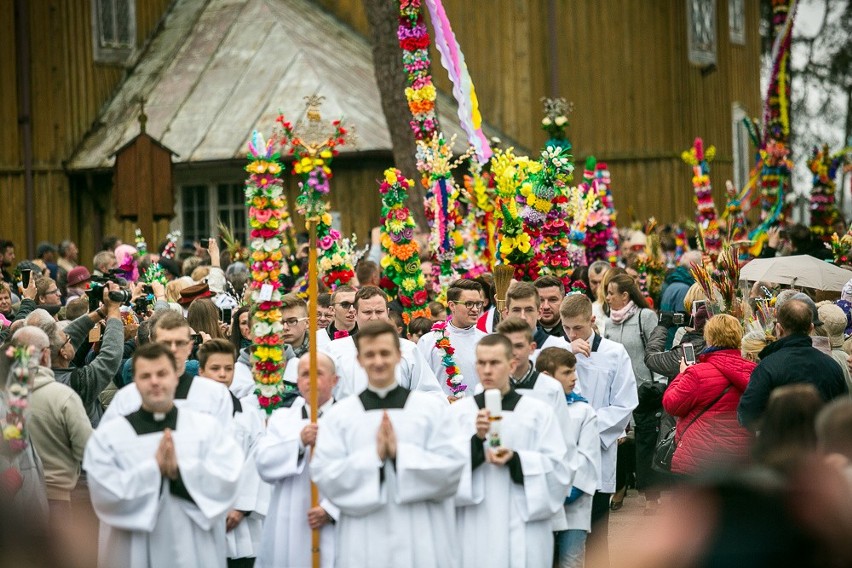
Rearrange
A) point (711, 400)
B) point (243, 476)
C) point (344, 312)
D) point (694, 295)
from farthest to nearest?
1. point (694, 295)
2. point (344, 312)
3. point (711, 400)
4. point (243, 476)

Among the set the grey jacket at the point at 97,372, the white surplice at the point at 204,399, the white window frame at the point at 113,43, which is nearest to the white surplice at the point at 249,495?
the white surplice at the point at 204,399

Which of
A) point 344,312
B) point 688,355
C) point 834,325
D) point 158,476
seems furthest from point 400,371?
point 834,325

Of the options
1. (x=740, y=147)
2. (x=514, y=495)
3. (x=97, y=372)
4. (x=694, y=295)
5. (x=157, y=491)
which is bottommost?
(x=514, y=495)

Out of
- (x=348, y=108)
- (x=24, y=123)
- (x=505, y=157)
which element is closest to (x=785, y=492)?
(x=505, y=157)

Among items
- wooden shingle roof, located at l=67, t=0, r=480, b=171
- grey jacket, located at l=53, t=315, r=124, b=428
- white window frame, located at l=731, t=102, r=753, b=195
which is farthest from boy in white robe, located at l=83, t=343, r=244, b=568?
white window frame, located at l=731, t=102, r=753, b=195

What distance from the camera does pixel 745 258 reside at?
17.3 meters

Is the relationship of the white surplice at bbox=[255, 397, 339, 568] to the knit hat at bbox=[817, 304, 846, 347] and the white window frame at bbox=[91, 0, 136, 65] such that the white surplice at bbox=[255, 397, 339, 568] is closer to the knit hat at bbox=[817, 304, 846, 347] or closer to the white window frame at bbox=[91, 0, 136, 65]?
the knit hat at bbox=[817, 304, 846, 347]

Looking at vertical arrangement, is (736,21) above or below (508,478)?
above

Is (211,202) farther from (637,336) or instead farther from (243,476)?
(243,476)

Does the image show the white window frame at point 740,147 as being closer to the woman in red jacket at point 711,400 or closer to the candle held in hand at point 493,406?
the woman in red jacket at point 711,400

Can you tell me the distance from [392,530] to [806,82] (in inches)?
1631

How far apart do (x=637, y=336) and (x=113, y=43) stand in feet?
58.5

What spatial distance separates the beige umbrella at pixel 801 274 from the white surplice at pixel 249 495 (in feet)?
18.1

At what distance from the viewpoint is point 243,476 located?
7.45m
